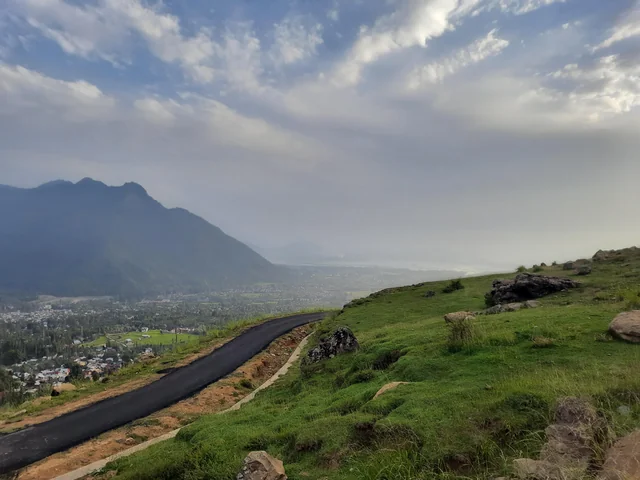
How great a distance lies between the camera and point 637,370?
29.9ft

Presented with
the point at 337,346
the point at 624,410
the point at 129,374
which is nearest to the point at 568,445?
the point at 624,410

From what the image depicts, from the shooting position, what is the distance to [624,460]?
5258 millimetres

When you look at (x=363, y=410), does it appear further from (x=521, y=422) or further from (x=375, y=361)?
(x=375, y=361)

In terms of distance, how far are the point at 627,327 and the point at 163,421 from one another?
21.7 m

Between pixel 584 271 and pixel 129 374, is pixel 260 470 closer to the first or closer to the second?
pixel 129 374

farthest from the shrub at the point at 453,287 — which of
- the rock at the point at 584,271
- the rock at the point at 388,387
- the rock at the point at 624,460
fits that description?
the rock at the point at 624,460

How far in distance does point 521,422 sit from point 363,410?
447cm

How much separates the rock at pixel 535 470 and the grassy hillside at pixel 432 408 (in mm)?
667

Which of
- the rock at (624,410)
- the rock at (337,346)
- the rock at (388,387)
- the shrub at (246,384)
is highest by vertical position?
the rock at (624,410)

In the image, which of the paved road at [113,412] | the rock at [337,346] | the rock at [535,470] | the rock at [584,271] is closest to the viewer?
the rock at [535,470]

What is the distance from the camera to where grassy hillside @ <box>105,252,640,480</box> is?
758 cm

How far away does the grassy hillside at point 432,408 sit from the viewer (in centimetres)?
758

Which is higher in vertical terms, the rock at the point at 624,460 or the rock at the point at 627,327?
the rock at the point at 627,327

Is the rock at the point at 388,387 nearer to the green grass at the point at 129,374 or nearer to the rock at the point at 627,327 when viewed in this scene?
the rock at the point at 627,327
